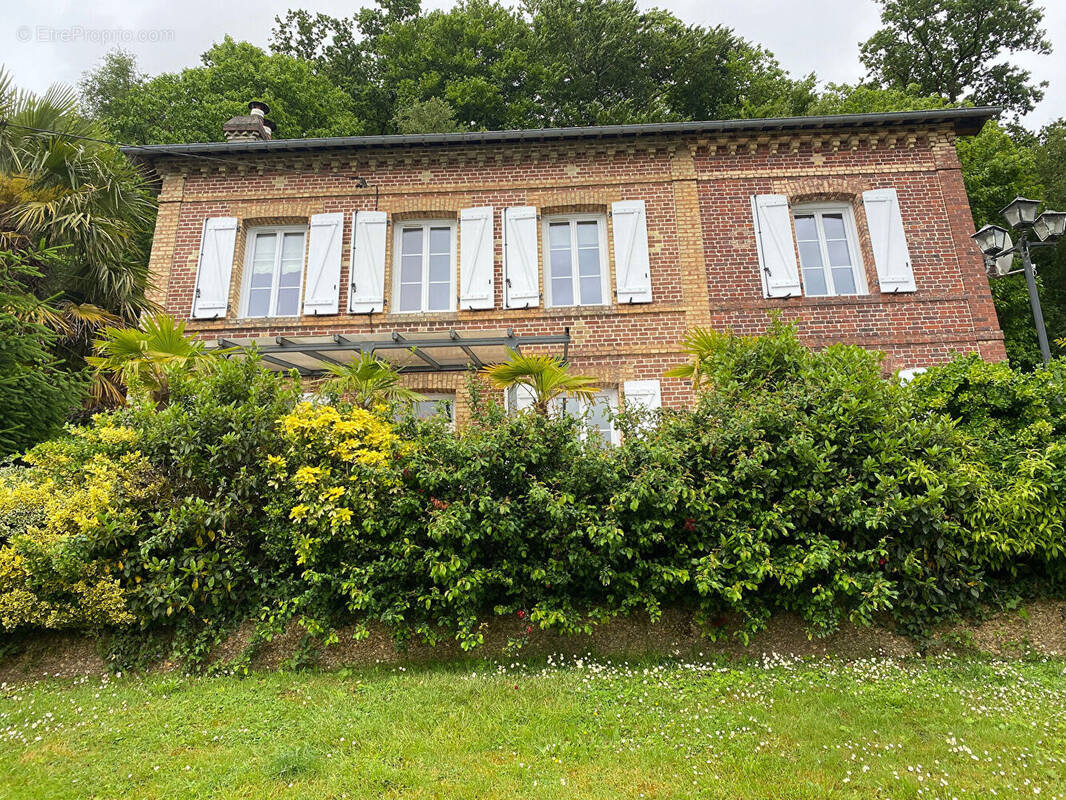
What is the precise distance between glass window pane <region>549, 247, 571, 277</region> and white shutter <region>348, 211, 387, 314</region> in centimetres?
268

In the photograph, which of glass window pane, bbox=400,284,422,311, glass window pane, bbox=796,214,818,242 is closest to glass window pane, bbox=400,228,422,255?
glass window pane, bbox=400,284,422,311

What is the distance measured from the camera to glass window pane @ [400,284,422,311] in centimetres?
999

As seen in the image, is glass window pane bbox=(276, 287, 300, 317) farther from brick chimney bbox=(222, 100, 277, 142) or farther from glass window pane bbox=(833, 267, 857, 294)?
glass window pane bbox=(833, 267, 857, 294)

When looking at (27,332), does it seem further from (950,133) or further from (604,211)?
(950,133)

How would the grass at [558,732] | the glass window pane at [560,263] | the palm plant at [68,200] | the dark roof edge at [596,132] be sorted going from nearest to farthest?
the grass at [558,732] < the palm plant at [68,200] < the dark roof edge at [596,132] < the glass window pane at [560,263]

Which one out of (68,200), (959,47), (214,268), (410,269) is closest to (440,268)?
(410,269)

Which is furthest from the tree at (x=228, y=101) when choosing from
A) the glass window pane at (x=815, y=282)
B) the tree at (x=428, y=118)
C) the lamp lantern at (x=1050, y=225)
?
the lamp lantern at (x=1050, y=225)

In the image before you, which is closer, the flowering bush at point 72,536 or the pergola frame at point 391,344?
the flowering bush at point 72,536

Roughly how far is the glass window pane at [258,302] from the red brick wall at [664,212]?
0.23 m

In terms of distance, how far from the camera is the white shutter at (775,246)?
955 centimetres

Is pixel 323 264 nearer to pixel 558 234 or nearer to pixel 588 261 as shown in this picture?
pixel 558 234

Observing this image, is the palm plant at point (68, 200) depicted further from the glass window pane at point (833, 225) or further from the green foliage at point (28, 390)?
the glass window pane at point (833, 225)

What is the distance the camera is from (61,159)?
8977 millimetres

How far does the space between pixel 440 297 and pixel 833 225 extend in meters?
6.41
